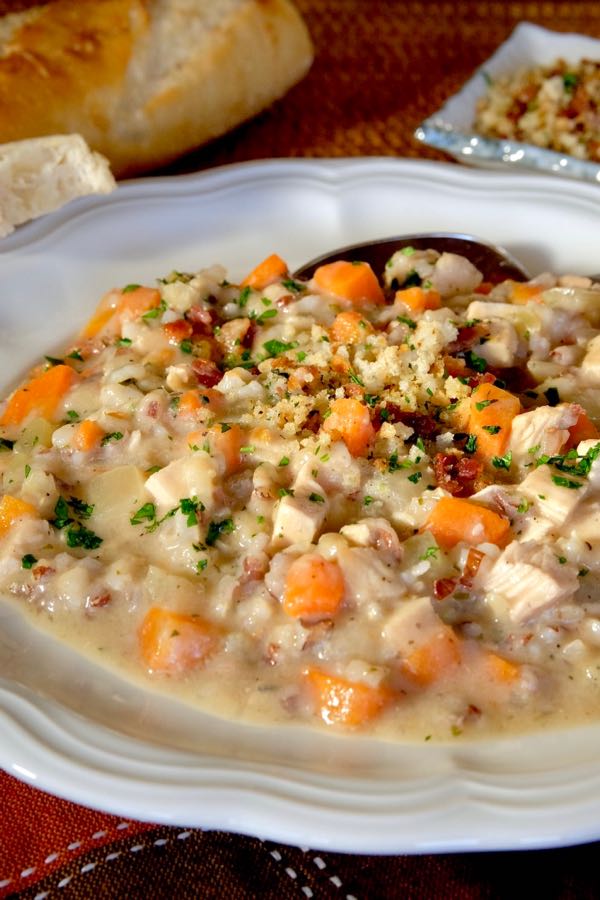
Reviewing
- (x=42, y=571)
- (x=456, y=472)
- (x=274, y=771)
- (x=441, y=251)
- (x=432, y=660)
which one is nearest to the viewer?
(x=274, y=771)

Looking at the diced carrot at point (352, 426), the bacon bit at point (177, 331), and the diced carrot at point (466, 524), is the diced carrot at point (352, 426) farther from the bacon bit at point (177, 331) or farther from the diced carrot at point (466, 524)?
the bacon bit at point (177, 331)

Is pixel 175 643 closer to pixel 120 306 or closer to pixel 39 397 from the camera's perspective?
pixel 39 397

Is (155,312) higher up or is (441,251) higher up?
(155,312)

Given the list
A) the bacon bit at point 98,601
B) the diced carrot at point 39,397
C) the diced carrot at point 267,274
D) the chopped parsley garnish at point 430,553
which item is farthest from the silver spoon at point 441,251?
the bacon bit at point 98,601

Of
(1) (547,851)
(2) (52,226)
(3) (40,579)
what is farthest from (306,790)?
(2) (52,226)

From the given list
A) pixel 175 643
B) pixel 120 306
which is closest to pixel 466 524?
pixel 175 643

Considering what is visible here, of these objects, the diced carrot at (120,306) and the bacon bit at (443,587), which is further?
the diced carrot at (120,306)

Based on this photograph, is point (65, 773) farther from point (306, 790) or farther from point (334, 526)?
point (334, 526)
